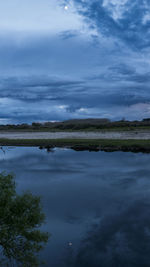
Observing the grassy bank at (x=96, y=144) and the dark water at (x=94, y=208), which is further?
the grassy bank at (x=96, y=144)

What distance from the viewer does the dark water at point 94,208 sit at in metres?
14.9

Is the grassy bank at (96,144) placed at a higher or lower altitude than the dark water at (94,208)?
higher

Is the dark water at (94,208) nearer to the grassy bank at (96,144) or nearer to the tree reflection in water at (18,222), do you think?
the tree reflection in water at (18,222)

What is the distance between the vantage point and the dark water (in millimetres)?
14859

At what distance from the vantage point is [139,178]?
34.0 meters

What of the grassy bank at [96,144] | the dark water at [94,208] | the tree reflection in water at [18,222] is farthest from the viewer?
the grassy bank at [96,144]

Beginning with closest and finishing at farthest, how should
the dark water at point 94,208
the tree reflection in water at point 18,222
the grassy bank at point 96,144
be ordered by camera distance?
the tree reflection in water at point 18,222 → the dark water at point 94,208 → the grassy bank at point 96,144

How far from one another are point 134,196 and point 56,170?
18.1 m

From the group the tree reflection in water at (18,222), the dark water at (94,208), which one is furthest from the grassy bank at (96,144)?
the tree reflection in water at (18,222)

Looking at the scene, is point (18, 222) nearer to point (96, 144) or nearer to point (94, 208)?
point (94, 208)

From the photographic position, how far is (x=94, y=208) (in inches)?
893

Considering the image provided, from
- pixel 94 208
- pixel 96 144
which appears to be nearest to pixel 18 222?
pixel 94 208

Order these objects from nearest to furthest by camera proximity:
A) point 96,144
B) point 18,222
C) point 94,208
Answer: point 18,222, point 94,208, point 96,144

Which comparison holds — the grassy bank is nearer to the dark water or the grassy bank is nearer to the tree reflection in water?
the dark water
